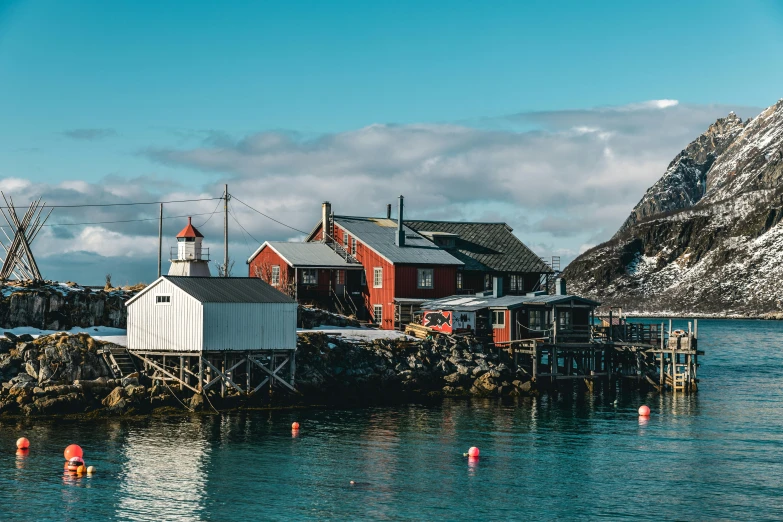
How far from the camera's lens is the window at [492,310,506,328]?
65.0 metres

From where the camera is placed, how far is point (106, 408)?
4816cm

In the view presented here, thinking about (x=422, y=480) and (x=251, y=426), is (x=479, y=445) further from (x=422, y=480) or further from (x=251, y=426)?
(x=251, y=426)

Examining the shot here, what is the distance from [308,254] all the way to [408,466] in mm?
41226

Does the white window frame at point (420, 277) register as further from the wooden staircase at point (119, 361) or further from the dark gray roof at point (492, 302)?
the wooden staircase at point (119, 361)

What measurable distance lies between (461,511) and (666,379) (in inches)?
1550

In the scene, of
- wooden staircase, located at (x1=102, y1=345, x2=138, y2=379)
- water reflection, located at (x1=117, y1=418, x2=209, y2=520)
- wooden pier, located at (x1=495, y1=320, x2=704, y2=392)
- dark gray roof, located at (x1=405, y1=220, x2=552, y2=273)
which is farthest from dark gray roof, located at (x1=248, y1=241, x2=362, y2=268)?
water reflection, located at (x1=117, y1=418, x2=209, y2=520)

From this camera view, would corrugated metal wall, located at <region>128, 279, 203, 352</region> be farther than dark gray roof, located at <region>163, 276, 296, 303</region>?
No

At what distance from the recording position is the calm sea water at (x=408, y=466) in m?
31.4

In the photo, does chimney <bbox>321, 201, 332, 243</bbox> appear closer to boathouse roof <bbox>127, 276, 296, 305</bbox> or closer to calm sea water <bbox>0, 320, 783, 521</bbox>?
boathouse roof <bbox>127, 276, 296, 305</bbox>

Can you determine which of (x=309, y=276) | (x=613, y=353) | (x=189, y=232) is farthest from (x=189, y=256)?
(x=613, y=353)

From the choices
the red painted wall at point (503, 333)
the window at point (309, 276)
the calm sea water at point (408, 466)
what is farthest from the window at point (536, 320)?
the window at point (309, 276)

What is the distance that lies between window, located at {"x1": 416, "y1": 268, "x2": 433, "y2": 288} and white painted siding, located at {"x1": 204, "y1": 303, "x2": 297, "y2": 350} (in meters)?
21.7

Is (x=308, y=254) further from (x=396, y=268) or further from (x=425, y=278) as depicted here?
(x=425, y=278)

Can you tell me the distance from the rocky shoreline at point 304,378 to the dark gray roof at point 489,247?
16824 millimetres
